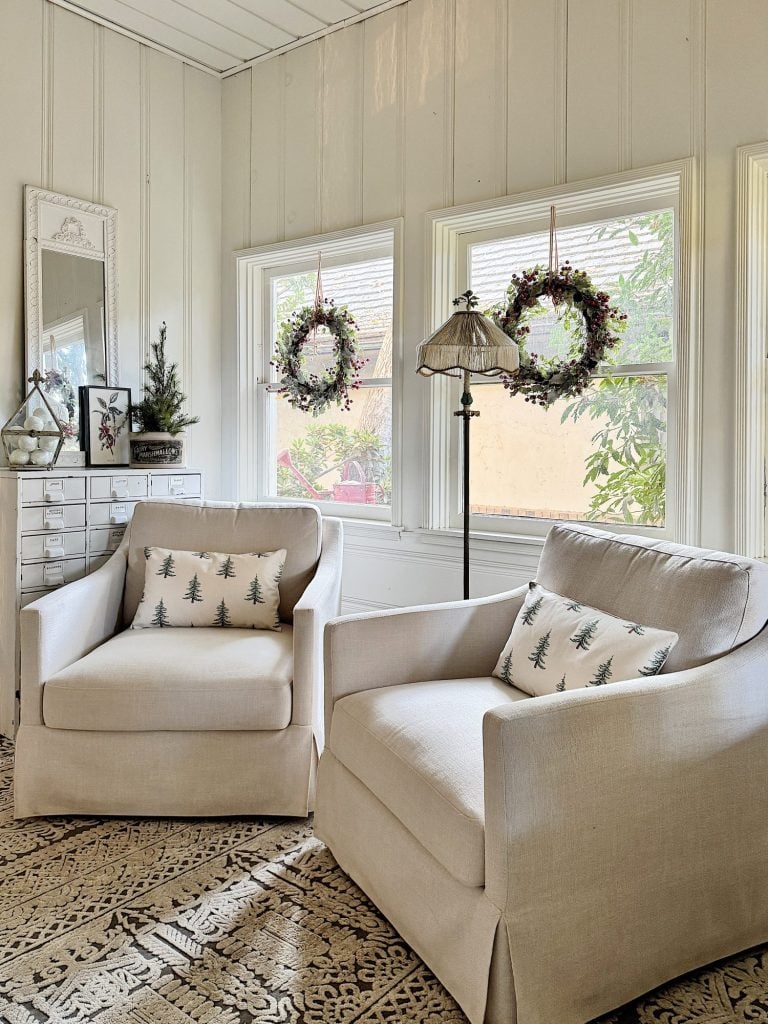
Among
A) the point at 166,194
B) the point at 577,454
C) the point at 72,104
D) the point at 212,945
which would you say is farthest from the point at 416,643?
the point at 72,104

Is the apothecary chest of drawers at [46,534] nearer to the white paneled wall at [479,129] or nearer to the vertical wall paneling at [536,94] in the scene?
the white paneled wall at [479,129]

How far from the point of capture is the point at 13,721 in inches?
112

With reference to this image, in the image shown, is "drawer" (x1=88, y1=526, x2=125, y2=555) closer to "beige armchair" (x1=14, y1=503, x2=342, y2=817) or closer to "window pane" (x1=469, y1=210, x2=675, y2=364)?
"beige armchair" (x1=14, y1=503, x2=342, y2=817)

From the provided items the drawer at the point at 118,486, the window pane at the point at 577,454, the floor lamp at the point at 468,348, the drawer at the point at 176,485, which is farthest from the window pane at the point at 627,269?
the drawer at the point at 118,486

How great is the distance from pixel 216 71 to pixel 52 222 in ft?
4.00

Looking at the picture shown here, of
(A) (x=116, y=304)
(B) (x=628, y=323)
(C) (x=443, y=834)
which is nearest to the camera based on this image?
(C) (x=443, y=834)

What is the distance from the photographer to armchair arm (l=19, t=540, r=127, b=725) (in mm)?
2221

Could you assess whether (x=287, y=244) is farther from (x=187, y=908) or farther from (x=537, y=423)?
(x=187, y=908)

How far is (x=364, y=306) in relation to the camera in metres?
3.53

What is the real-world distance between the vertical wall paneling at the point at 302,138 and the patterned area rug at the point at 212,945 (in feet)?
8.65

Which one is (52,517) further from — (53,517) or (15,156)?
(15,156)

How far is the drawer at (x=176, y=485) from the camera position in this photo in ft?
10.9

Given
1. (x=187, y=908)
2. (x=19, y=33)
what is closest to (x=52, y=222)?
(x=19, y=33)

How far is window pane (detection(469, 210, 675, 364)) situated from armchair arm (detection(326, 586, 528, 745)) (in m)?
1.09
